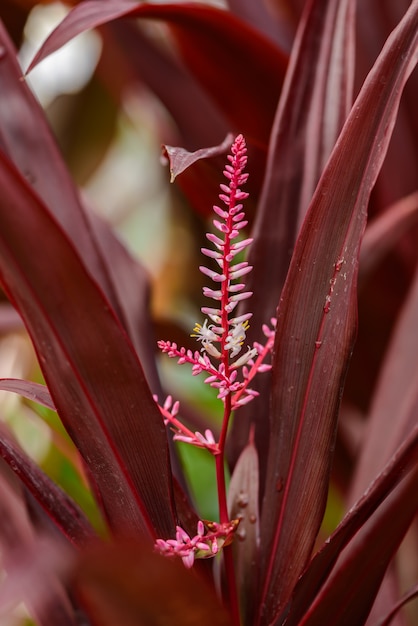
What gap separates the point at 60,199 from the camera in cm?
43

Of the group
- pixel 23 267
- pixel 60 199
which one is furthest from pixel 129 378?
Answer: pixel 60 199

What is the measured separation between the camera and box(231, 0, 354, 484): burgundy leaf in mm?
418

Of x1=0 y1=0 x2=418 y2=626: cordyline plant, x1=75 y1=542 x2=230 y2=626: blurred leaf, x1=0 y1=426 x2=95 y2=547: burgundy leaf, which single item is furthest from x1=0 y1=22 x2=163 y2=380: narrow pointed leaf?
x1=75 y1=542 x2=230 y2=626: blurred leaf

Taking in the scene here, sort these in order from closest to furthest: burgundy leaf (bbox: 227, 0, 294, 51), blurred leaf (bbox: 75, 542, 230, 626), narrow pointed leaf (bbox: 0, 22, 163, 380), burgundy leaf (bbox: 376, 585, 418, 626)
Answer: blurred leaf (bbox: 75, 542, 230, 626)
burgundy leaf (bbox: 376, 585, 418, 626)
narrow pointed leaf (bbox: 0, 22, 163, 380)
burgundy leaf (bbox: 227, 0, 294, 51)

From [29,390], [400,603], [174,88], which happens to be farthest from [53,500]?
[174,88]

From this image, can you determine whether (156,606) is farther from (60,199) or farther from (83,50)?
(83,50)

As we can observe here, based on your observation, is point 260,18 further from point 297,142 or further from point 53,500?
point 53,500

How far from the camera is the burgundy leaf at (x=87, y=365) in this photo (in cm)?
28

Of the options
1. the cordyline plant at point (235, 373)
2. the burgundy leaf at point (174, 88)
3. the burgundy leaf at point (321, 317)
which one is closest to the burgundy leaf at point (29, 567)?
the cordyline plant at point (235, 373)

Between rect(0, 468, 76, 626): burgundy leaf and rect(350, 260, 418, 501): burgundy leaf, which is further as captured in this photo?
rect(350, 260, 418, 501): burgundy leaf

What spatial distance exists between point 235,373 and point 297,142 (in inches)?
8.0

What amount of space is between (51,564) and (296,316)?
0.54 ft

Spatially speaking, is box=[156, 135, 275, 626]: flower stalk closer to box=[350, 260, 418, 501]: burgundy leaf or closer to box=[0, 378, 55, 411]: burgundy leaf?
box=[0, 378, 55, 411]: burgundy leaf

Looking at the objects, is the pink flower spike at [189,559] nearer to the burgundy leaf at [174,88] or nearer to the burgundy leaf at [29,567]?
the burgundy leaf at [29,567]
